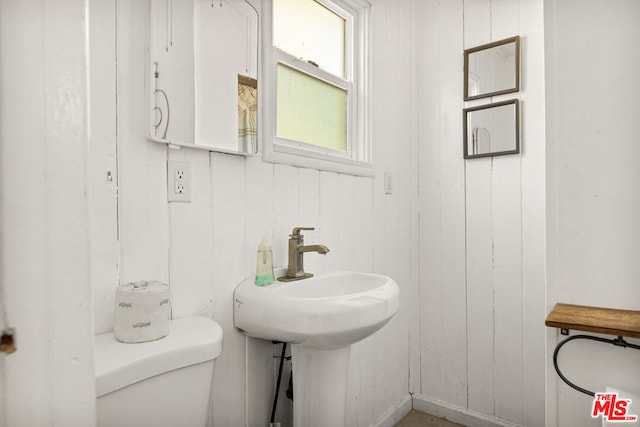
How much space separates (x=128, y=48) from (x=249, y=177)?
1.58 ft

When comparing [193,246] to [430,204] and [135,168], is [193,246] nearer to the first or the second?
[135,168]

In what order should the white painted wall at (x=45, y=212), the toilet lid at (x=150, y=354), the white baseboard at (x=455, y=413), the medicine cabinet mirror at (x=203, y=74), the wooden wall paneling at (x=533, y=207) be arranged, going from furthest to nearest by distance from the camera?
the white baseboard at (x=455, y=413) < the wooden wall paneling at (x=533, y=207) < the medicine cabinet mirror at (x=203, y=74) < the toilet lid at (x=150, y=354) < the white painted wall at (x=45, y=212)

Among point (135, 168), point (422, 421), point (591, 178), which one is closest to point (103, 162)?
point (135, 168)

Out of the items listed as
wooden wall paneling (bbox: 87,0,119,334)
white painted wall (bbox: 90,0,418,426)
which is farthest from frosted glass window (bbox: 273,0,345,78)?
wooden wall paneling (bbox: 87,0,119,334)

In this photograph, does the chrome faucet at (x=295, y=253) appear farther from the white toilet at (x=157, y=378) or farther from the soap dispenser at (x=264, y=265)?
the white toilet at (x=157, y=378)

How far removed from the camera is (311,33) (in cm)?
158

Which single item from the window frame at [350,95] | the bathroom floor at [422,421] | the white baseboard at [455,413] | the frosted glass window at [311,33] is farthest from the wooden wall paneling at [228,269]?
the white baseboard at [455,413]

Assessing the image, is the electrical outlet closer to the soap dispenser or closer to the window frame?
the soap dispenser

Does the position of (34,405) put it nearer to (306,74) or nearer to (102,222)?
(102,222)

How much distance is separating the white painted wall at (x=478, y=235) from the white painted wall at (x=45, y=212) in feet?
6.03

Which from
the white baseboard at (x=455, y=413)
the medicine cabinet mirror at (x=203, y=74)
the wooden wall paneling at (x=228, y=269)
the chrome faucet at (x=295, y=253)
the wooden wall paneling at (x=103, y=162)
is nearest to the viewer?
the wooden wall paneling at (x=103, y=162)

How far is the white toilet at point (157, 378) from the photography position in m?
0.70

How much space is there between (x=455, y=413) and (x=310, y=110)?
172 centimetres

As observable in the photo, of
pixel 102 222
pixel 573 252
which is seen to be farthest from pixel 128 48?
pixel 573 252
